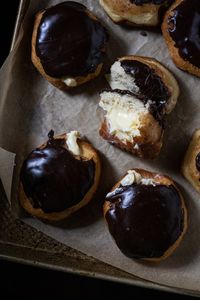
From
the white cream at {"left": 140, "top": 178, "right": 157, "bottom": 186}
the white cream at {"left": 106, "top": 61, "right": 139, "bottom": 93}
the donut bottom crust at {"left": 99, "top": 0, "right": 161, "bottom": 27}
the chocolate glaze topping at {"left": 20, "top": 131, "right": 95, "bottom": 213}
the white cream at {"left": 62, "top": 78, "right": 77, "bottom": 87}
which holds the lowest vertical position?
the chocolate glaze topping at {"left": 20, "top": 131, "right": 95, "bottom": 213}

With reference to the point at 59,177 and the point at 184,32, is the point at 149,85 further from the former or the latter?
the point at 59,177

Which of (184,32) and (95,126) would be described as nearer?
(184,32)

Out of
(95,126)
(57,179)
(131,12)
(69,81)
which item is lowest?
(57,179)

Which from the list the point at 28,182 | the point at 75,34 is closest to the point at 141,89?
the point at 75,34

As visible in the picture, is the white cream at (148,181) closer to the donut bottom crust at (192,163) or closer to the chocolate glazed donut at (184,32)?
the donut bottom crust at (192,163)

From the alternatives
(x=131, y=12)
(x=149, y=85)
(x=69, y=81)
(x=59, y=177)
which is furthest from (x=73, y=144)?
(x=131, y=12)

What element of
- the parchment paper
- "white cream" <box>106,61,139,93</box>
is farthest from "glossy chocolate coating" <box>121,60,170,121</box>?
the parchment paper

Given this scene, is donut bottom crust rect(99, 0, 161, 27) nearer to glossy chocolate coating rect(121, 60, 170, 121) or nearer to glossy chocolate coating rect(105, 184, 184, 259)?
glossy chocolate coating rect(121, 60, 170, 121)

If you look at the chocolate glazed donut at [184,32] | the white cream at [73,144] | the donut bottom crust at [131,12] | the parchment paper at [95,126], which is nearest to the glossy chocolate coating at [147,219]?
the parchment paper at [95,126]
